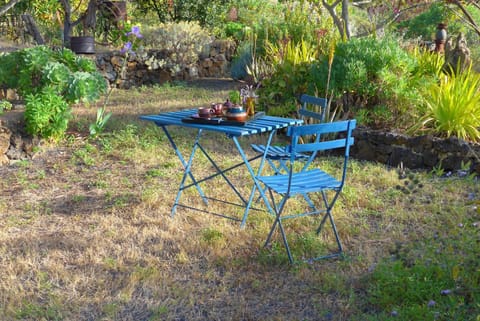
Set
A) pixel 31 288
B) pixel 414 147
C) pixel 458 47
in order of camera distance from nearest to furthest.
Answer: pixel 31 288 < pixel 414 147 < pixel 458 47

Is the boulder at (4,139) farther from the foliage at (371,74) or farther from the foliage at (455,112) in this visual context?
the foliage at (455,112)

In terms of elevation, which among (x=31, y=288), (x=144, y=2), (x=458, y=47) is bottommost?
(x=31, y=288)

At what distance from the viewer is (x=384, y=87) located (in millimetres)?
6887

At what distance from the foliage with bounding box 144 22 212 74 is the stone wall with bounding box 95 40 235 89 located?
58 millimetres

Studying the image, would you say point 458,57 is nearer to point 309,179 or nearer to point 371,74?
point 371,74

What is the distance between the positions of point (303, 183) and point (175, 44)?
8.09 metres

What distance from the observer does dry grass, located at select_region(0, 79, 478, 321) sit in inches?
138

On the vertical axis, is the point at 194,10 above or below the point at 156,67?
above

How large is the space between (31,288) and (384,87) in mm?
4580

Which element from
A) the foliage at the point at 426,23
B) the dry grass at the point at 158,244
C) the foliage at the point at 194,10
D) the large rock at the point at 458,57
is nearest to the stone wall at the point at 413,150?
the dry grass at the point at 158,244

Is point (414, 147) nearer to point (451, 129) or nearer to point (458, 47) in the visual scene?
point (451, 129)

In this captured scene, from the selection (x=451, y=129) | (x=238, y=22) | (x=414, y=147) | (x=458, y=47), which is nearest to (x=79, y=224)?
(x=414, y=147)

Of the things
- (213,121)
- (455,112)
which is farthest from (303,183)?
(455,112)

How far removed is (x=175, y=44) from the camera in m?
11.7
